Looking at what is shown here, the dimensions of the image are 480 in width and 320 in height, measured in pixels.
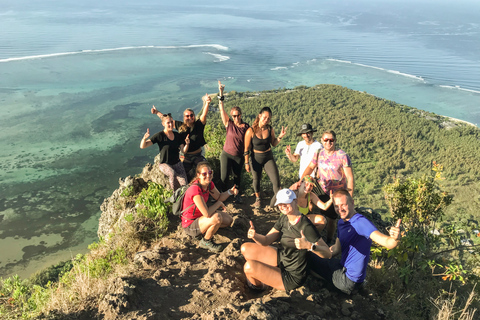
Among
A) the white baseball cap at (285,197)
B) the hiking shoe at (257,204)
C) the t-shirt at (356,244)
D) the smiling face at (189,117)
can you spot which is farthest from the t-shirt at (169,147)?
the t-shirt at (356,244)

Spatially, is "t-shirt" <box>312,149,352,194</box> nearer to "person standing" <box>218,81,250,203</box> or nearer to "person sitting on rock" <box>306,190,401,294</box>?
"person sitting on rock" <box>306,190,401,294</box>

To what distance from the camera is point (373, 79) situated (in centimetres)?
8362

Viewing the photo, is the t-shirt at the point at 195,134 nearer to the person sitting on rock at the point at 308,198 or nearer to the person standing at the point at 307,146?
the person standing at the point at 307,146

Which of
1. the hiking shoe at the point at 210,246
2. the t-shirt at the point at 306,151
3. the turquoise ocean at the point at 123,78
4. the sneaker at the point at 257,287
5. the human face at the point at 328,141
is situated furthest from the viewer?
the turquoise ocean at the point at 123,78

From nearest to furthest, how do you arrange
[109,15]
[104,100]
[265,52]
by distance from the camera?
[104,100] → [265,52] → [109,15]

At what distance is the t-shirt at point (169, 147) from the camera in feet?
19.1

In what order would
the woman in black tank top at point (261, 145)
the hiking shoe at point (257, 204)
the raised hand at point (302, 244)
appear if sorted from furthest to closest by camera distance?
the hiking shoe at point (257, 204) < the woman in black tank top at point (261, 145) < the raised hand at point (302, 244)

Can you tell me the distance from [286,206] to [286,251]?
0.58 meters

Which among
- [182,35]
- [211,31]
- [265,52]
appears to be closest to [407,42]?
[265,52]

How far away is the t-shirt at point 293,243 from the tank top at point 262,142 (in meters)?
2.23

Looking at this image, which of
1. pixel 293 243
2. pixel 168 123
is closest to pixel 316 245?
pixel 293 243

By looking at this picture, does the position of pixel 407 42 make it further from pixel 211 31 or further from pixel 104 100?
pixel 104 100

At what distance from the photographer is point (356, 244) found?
3410 mm

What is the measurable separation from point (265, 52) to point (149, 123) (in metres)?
53.5
